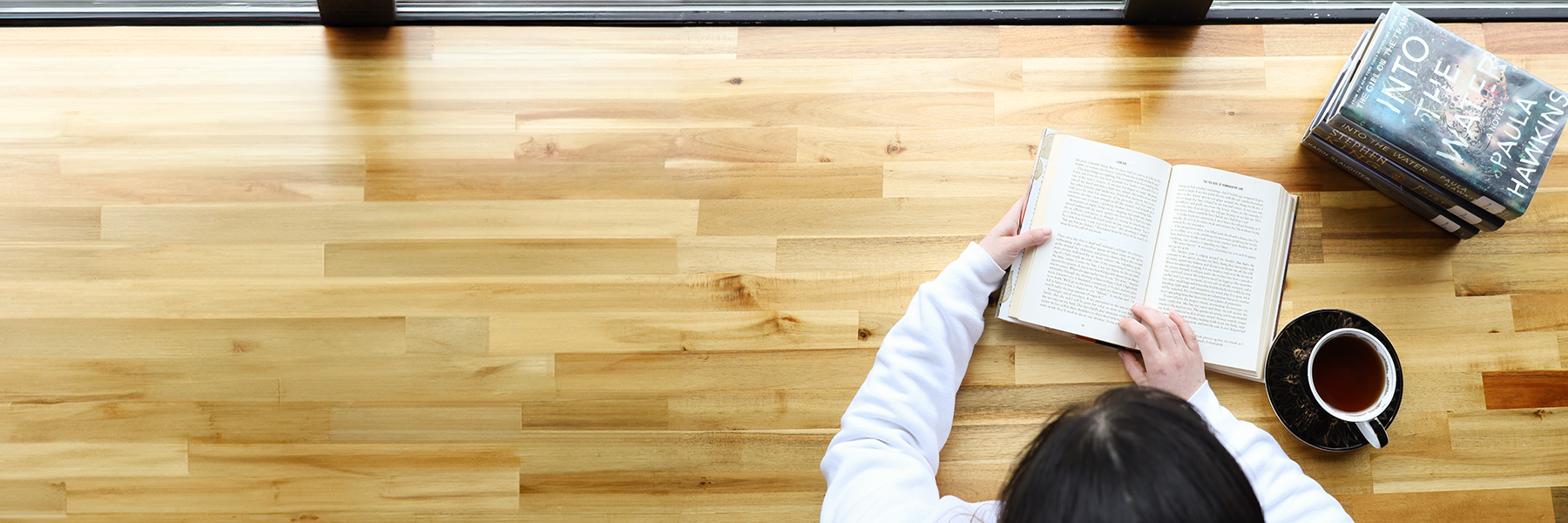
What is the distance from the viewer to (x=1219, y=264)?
1051 millimetres

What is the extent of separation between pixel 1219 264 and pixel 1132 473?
518 millimetres

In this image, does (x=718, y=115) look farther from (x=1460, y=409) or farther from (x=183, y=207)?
(x=1460, y=409)

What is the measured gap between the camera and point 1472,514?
43.0 inches

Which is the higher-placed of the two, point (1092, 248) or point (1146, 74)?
point (1146, 74)

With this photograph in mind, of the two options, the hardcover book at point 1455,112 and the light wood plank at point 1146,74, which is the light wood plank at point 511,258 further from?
the hardcover book at point 1455,112

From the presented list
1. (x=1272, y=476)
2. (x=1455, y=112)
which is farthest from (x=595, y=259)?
(x=1455, y=112)

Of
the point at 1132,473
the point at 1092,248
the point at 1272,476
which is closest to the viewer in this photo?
the point at 1132,473

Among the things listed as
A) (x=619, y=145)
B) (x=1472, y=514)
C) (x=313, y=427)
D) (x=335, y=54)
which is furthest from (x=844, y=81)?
(x=1472, y=514)

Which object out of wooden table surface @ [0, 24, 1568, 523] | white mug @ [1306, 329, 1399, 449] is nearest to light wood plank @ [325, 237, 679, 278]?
wooden table surface @ [0, 24, 1568, 523]

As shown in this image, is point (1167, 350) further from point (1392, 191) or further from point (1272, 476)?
point (1392, 191)

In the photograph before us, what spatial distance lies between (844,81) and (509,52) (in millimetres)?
502

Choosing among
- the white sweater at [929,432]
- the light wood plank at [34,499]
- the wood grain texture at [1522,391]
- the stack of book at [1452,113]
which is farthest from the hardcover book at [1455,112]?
the light wood plank at [34,499]

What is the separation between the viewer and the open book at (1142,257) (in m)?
1.05

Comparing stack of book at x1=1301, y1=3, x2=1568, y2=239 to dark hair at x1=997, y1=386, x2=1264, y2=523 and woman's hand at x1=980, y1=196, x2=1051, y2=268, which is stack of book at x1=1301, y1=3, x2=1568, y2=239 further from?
dark hair at x1=997, y1=386, x2=1264, y2=523
